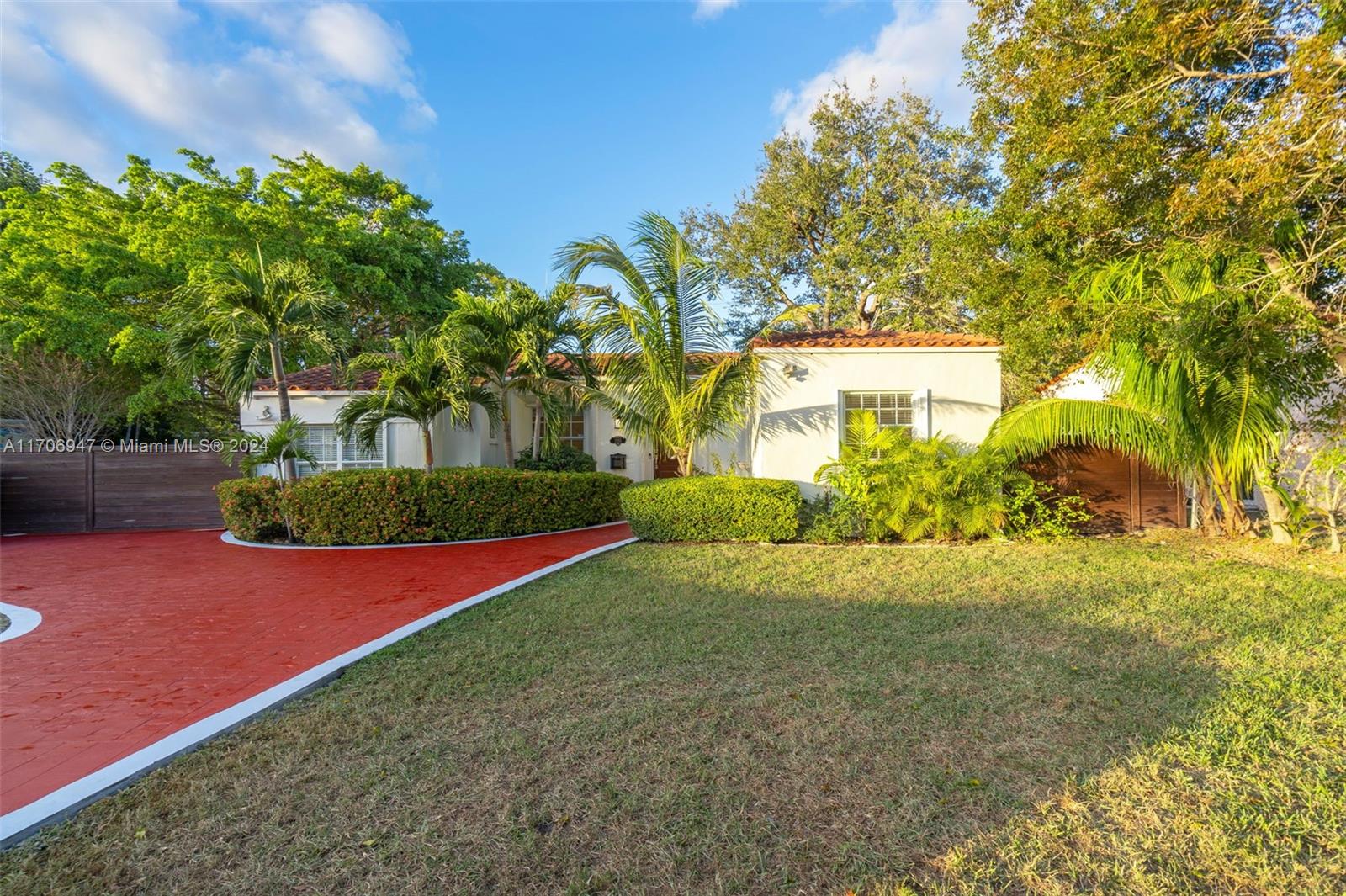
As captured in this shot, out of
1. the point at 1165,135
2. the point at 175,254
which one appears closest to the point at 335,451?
the point at 175,254

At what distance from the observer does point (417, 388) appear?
11.2 metres

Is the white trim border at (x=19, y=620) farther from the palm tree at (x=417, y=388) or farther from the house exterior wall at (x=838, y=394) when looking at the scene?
the house exterior wall at (x=838, y=394)

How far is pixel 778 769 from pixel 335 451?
1378 cm

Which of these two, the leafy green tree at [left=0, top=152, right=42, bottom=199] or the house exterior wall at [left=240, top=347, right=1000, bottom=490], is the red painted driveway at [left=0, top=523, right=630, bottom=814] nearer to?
the house exterior wall at [left=240, top=347, right=1000, bottom=490]

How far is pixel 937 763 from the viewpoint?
2934mm

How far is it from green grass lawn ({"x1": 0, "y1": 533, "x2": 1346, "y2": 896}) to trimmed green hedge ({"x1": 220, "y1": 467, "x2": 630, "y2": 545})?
5.22 meters

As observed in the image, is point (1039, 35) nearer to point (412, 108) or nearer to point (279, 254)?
point (412, 108)

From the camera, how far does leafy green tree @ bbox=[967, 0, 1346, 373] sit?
5.93m

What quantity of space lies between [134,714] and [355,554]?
19.2ft

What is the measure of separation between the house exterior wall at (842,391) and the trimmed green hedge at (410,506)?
4.34 meters

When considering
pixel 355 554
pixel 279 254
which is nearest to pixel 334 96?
pixel 279 254

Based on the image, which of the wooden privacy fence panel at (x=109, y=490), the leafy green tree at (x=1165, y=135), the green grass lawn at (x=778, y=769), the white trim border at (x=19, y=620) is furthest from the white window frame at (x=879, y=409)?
the wooden privacy fence panel at (x=109, y=490)

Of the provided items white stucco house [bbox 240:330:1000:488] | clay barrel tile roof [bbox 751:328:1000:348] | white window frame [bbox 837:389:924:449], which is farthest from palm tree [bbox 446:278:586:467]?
white window frame [bbox 837:389:924:449]

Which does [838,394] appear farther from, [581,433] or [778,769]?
[778,769]
